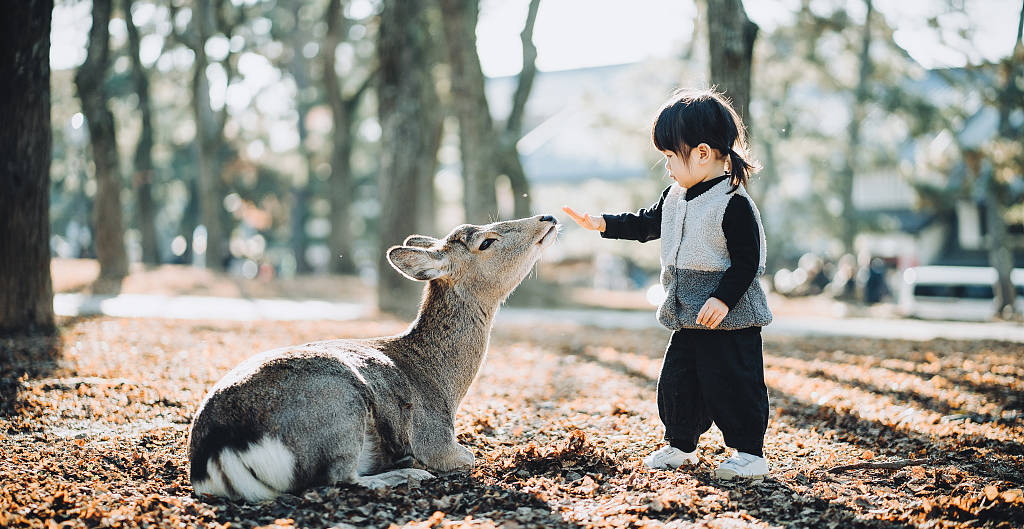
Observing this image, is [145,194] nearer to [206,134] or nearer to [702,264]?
[206,134]

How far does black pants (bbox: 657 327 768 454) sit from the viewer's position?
4.21 metres

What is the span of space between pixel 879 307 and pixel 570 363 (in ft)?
52.7

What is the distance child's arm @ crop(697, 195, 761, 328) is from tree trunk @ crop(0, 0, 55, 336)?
774 centimetres

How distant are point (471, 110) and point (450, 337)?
39.5 ft

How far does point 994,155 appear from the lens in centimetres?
1742

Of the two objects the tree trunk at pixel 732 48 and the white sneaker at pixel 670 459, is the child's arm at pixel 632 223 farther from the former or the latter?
the tree trunk at pixel 732 48

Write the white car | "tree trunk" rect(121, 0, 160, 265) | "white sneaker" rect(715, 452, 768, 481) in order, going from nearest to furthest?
"white sneaker" rect(715, 452, 768, 481), the white car, "tree trunk" rect(121, 0, 160, 265)

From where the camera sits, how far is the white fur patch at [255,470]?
12.0 feet

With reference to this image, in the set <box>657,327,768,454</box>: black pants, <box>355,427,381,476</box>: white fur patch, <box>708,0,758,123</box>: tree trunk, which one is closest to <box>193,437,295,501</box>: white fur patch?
<box>355,427,381,476</box>: white fur patch

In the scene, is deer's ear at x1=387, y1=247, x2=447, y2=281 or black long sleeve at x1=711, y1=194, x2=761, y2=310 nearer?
black long sleeve at x1=711, y1=194, x2=761, y2=310

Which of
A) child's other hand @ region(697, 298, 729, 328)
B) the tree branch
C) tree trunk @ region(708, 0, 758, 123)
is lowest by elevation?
the tree branch

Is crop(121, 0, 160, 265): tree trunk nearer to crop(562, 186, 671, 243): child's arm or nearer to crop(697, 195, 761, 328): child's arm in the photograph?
crop(562, 186, 671, 243): child's arm

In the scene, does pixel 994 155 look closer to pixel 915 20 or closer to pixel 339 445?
pixel 915 20

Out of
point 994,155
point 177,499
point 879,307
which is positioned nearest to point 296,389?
point 177,499
